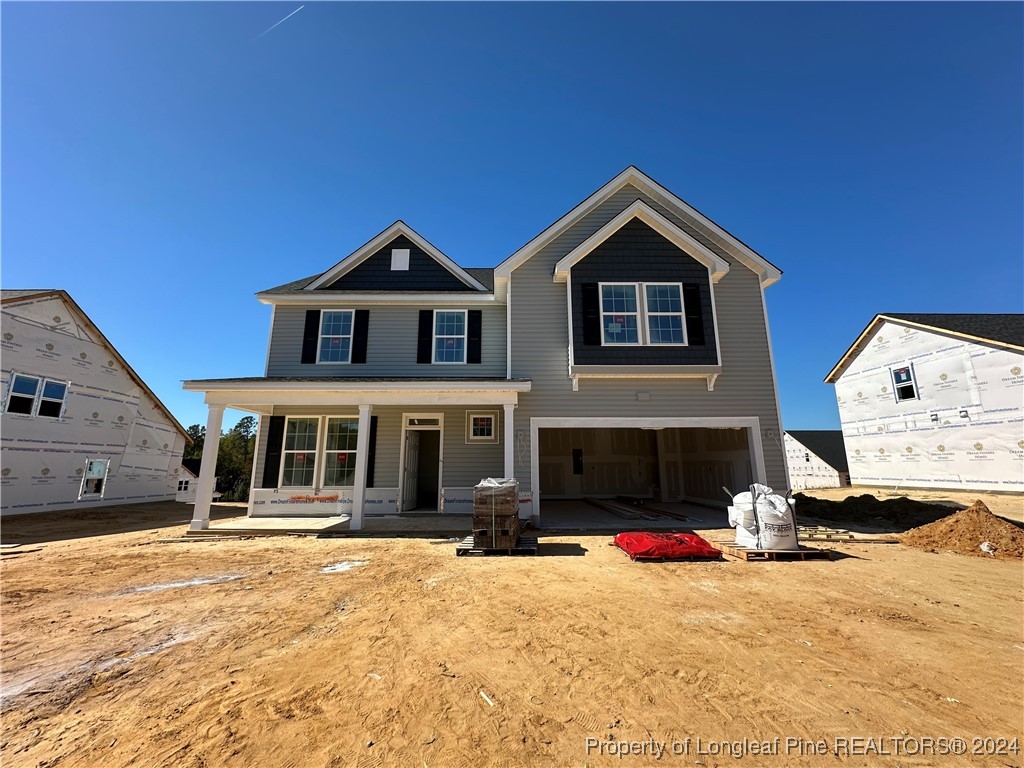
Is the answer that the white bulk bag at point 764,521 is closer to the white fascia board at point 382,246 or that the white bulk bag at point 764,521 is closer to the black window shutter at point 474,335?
the black window shutter at point 474,335

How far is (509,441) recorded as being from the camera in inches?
384

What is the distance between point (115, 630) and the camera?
4133 millimetres

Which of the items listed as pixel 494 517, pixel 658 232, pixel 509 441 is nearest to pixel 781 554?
pixel 494 517

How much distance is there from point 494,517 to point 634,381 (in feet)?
18.7

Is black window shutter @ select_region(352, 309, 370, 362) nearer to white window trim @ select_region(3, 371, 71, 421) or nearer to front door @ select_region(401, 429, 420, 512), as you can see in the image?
front door @ select_region(401, 429, 420, 512)

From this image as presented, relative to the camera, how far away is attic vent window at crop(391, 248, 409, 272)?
13.2 metres

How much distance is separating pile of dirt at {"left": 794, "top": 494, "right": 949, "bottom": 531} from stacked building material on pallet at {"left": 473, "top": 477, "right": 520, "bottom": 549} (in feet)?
29.3

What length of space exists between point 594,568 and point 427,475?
321 inches

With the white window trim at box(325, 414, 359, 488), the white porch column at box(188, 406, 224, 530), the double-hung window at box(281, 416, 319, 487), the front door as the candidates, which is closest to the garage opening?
the front door

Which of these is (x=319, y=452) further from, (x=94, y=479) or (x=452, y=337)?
(x=94, y=479)

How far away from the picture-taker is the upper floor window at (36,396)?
12.9m

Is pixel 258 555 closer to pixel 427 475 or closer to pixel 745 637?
pixel 427 475

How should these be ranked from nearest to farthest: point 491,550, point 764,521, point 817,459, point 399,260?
point 764,521
point 491,550
point 399,260
point 817,459

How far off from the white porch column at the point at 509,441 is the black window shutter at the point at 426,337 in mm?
3739
